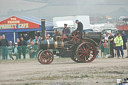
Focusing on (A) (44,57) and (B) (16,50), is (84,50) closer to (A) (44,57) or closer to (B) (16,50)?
(A) (44,57)

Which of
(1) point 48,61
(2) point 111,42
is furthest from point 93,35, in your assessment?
(2) point 111,42

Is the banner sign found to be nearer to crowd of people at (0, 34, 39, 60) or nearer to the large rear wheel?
crowd of people at (0, 34, 39, 60)

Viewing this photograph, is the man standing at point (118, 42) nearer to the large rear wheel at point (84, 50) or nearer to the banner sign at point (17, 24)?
the large rear wheel at point (84, 50)

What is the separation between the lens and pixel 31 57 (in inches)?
873

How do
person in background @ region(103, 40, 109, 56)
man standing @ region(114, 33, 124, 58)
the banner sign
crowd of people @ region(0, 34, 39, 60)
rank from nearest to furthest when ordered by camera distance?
man standing @ region(114, 33, 124, 58) < crowd of people @ region(0, 34, 39, 60) < person in background @ region(103, 40, 109, 56) < the banner sign

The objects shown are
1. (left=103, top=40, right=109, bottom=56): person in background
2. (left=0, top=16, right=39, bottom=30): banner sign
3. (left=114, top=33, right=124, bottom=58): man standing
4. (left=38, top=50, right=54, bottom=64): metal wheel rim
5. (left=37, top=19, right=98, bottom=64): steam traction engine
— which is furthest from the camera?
(left=0, top=16, right=39, bottom=30): banner sign


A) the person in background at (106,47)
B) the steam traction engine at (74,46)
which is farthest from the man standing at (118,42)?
the steam traction engine at (74,46)

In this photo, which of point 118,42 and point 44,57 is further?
point 118,42

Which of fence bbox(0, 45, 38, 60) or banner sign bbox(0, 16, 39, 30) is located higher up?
banner sign bbox(0, 16, 39, 30)

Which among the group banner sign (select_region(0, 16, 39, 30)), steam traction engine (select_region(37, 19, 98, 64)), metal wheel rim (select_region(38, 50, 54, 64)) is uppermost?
banner sign (select_region(0, 16, 39, 30))

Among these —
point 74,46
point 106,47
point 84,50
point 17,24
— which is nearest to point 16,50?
point 106,47

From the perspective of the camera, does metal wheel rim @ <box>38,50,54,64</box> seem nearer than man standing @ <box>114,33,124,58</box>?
Yes

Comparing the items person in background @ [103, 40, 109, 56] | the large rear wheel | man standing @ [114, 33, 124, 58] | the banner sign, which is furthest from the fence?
the banner sign

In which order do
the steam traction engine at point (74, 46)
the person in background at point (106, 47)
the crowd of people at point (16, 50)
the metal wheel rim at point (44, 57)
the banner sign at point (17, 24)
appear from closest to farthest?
the steam traction engine at point (74, 46), the metal wheel rim at point (44, 57), the crowd of people at point (16, 50), the person in background at point (106, 47), the banner sign at point (17, 24)
